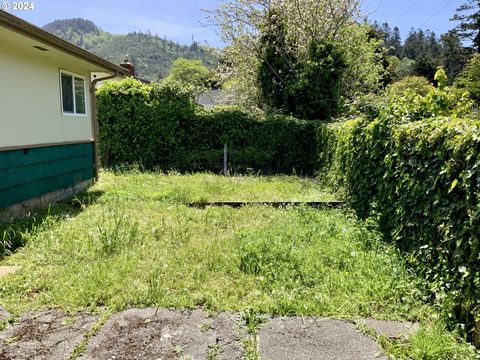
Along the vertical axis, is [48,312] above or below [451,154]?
below

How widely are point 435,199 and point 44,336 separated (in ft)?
10.5

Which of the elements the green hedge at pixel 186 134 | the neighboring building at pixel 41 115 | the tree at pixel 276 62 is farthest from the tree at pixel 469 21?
the neighboring building at pixel 41 115

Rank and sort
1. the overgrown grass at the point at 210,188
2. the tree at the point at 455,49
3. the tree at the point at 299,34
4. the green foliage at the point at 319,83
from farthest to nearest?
the tree at the point at 455,49
the tree at the point at 299,34
the green foliage at the point at 319,83
the overgrown grass at the point at 210,188

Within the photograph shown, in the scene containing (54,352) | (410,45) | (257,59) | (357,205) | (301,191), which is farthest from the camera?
(410,45)

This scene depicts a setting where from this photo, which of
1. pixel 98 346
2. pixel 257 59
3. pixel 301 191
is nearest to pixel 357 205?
pixel 301 191

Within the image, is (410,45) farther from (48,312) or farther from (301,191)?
(48,312)

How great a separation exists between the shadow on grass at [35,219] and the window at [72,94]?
1.78m

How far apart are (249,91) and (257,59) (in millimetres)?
1637

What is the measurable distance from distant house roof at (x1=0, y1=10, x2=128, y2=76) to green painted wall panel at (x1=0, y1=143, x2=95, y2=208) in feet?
5.63

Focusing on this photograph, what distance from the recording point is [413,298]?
312cm

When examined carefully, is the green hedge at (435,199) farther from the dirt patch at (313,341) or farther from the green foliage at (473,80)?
the green foliage at (473,80)

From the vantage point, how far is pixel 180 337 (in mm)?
2684

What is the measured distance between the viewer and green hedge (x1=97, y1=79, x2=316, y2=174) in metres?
11.4

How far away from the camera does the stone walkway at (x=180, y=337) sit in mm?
2494
